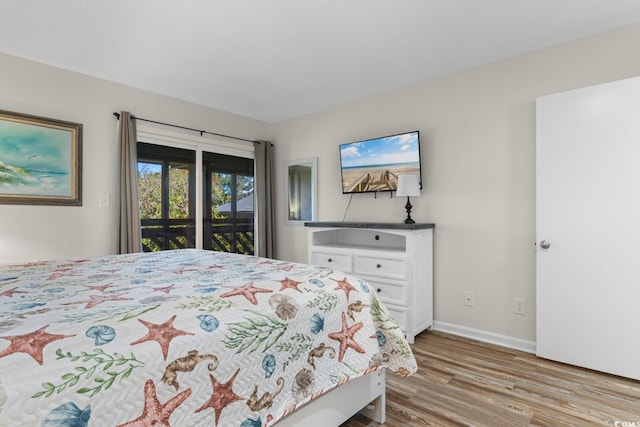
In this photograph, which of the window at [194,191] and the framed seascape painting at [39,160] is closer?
the framed seascape painting at [39,160]

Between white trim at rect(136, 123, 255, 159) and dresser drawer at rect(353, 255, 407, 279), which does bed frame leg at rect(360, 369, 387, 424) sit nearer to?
A: dresser drawer at rect(353, 255, 407, 279)

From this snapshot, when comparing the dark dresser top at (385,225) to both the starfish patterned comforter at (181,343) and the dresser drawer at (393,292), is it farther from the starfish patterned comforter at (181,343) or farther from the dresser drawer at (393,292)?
the starfish patterned comforter at (181,343)

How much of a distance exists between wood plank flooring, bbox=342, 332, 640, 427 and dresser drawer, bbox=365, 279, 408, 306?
0.45m

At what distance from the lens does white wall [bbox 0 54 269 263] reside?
2670 millimetres

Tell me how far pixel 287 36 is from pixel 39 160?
2307 millimetres

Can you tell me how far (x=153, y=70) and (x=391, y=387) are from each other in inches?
124

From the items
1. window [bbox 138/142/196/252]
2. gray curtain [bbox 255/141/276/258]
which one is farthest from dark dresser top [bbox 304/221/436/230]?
window [bbox 138/142/196/252]

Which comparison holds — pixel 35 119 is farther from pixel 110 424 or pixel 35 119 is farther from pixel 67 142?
pixel 110 424

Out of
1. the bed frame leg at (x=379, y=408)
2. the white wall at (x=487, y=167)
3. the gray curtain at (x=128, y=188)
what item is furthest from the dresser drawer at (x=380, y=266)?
the gray curtain at (x=128, y=188)

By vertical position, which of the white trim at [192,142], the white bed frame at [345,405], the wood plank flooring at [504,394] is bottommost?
the wood plank flooring at [504,394]

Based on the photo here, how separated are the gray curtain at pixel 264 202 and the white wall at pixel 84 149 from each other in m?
1.29

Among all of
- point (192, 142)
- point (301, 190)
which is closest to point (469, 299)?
point (301, 190)

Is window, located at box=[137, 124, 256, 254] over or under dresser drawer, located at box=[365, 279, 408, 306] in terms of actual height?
over

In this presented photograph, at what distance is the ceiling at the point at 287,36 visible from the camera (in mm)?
2055
